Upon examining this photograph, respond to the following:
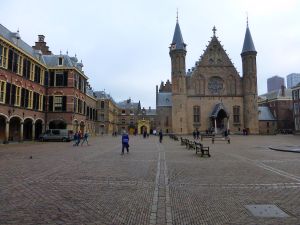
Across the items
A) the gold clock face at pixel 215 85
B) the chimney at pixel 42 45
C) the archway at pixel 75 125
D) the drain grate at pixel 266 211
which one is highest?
the chimney at pixel 42 45

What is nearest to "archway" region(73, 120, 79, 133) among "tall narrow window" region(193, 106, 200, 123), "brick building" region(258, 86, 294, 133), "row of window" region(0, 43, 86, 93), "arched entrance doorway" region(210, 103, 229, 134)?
"row of window" region(0, 43, 86, 93)

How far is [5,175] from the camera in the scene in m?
10.5

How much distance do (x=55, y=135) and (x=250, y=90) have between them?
41.6 metres

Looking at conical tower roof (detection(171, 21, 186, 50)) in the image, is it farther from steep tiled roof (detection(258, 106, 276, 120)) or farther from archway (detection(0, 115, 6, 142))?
archway (detection(0, 115, 6, 142))

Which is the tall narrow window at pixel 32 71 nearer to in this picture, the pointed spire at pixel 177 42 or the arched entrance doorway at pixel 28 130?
the arched entrance doorway at pixel 28 130

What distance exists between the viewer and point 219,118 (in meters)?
60.8

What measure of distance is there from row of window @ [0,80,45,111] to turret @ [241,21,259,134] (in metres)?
40.8

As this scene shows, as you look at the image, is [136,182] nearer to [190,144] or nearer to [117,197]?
[117,197]

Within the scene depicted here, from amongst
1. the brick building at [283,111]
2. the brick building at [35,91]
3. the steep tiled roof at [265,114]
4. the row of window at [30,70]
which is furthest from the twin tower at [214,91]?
the brick building at [283,111]

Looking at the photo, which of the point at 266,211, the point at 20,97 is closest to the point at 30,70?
the point at 20,97

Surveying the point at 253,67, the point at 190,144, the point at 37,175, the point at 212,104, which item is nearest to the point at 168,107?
the point at 212,104

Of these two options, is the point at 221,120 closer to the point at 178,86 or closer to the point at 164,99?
the point at 178,86

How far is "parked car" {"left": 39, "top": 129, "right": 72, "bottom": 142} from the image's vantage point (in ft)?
120

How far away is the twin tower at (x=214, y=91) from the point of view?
196 feet
